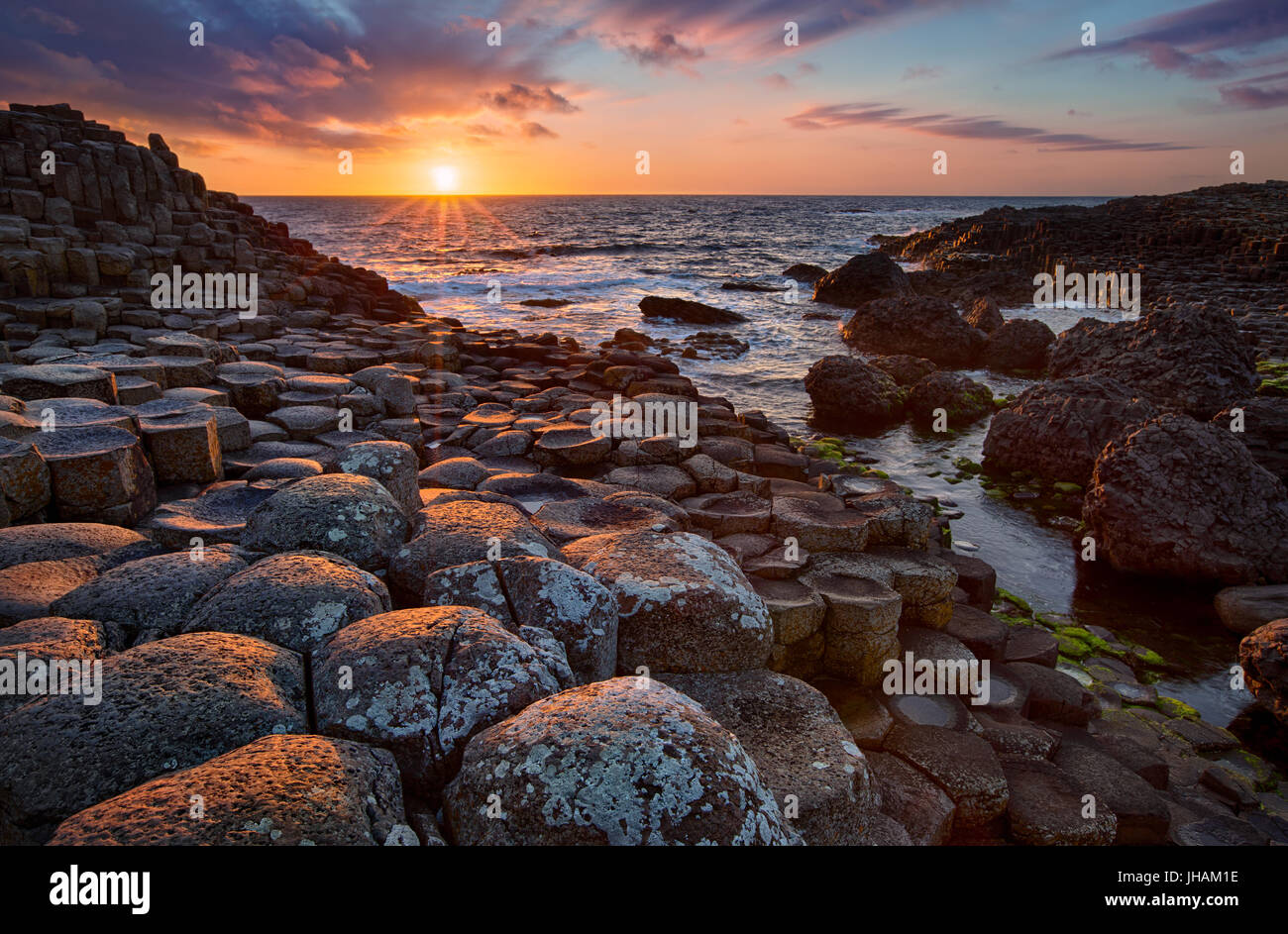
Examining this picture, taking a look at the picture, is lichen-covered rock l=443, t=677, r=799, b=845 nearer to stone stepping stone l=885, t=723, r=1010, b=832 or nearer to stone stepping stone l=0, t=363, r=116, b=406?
stone stepping stone l=885, t=723, r=1010, b=832

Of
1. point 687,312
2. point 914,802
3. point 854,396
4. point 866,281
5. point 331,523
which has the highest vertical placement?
point 866,281

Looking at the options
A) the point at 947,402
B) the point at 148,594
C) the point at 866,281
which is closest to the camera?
the point at 148,594

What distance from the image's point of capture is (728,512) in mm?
6438

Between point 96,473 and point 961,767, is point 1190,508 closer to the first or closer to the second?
point 961,767

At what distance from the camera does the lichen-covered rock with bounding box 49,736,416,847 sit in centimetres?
176

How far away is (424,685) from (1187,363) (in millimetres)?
14372

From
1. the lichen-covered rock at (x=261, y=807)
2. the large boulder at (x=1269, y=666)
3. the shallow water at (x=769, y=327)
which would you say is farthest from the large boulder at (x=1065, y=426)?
the lichen-covered rock at (x=261, y=807)

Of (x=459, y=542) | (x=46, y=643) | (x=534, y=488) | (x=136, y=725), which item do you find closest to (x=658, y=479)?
(x=534, y=488)

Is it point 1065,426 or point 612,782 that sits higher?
point 1065,426

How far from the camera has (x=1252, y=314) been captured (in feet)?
71.2

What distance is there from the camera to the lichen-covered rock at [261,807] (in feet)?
5.77

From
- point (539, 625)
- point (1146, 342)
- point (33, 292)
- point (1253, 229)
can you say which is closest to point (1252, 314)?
point (1146, 342)

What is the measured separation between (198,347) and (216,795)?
7.94 meters
